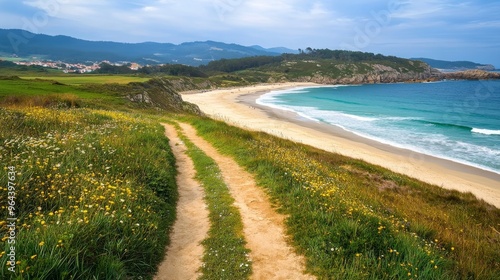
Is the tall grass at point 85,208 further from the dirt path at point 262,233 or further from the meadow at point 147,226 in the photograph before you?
the dirt path at point 262,233

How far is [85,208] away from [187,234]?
2466 mm

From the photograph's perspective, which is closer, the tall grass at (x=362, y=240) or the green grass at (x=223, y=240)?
the tall grass at (x=362, y=240)

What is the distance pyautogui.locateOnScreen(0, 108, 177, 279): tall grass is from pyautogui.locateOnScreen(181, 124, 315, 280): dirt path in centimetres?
203

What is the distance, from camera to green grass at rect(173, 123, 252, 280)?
585 centimetres

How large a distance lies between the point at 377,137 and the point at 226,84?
123 meters

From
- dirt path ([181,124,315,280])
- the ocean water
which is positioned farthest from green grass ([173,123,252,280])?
the ocean water

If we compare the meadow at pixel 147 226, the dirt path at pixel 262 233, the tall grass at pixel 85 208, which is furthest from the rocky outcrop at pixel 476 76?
the tall grass at pixel 85 208

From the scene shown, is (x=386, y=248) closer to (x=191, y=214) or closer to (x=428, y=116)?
(x=191, y=214)

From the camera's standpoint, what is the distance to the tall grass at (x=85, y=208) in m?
4.54

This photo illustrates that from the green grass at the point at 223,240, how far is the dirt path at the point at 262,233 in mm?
182

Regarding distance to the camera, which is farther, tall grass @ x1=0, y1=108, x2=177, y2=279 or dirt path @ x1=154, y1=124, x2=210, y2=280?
dirt path @ x1=154, y1=124, x2=210, y2=280

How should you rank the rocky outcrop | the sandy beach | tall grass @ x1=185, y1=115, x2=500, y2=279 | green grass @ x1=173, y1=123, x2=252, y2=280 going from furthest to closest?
1. the rocky outcrop
2. the sandy beach
3. green grass @ x1=173, y1=123, x2=252, y2=280
4. tall grass @ x1=185, y1=115, x2=500, y2=279

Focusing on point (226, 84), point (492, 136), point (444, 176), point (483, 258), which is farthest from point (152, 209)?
point (226, 84)

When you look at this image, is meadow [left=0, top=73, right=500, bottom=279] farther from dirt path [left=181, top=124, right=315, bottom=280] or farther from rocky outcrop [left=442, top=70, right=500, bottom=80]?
rocky outcrop [left=442, top=70, right=500, bottom=80]
